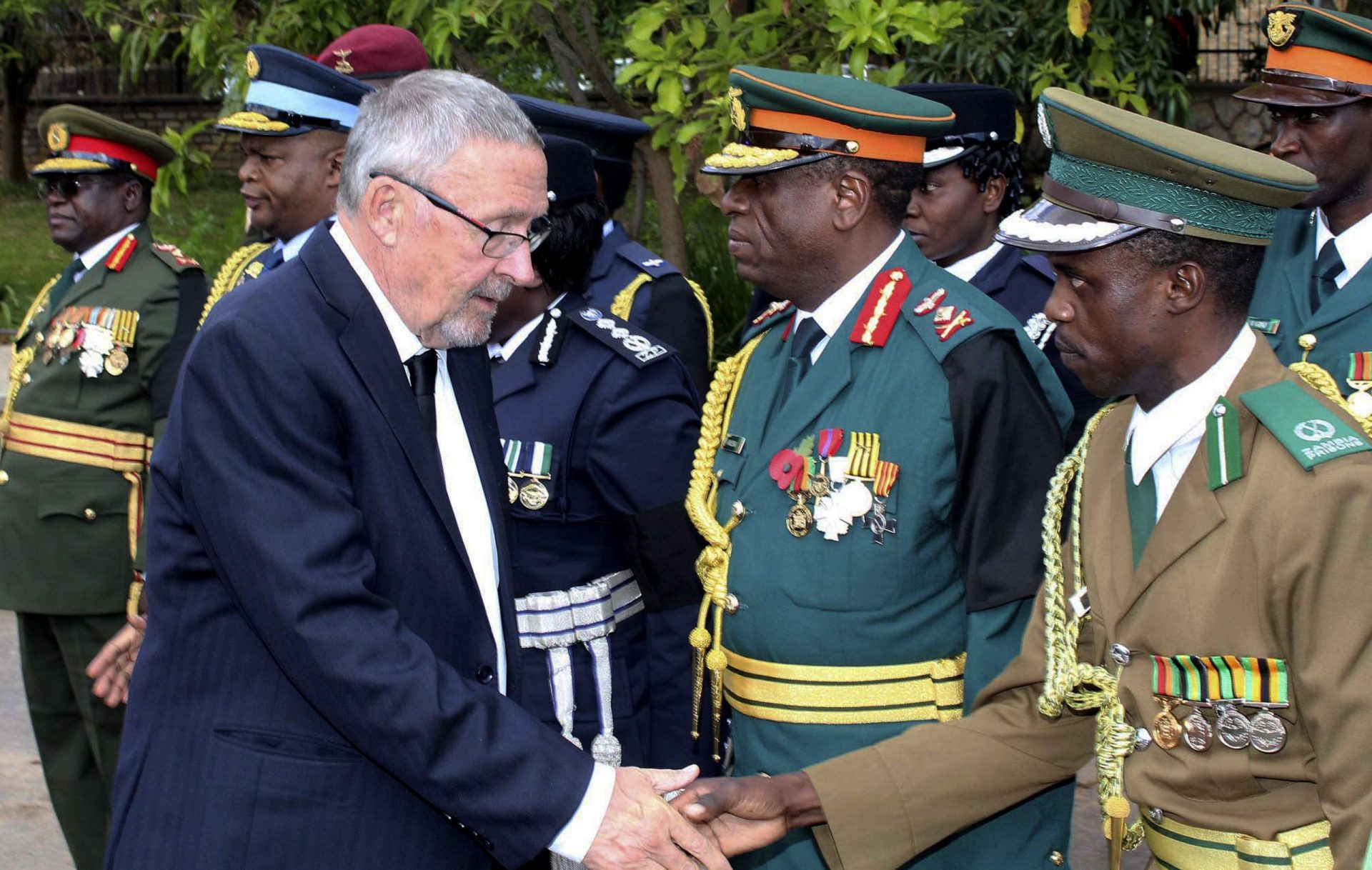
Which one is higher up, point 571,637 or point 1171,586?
point 1171,586

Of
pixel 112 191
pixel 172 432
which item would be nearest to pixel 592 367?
pixel 172 432

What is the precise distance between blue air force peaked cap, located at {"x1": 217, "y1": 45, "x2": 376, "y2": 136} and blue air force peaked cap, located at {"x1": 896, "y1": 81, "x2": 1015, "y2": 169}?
5.84 ft

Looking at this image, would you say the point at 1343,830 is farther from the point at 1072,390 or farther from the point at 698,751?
the point at 1072,390

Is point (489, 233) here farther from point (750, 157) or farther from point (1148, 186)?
point (1148, 186)

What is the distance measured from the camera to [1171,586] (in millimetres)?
2229

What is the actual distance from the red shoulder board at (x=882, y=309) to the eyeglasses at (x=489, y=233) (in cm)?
70

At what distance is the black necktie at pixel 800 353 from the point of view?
10.3 feet

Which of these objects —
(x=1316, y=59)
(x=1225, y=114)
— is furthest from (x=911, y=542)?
(x=1225, y=114)

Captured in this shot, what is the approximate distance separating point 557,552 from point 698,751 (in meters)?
0.56

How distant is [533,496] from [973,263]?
2.16 meters

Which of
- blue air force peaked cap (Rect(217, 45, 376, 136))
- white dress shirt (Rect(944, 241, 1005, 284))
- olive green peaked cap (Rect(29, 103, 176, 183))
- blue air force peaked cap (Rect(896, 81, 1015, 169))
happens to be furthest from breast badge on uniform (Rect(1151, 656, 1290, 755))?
olive green peaked cap (Rect(29, 103, 176, 183))

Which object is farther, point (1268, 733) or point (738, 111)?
point (738, 111)

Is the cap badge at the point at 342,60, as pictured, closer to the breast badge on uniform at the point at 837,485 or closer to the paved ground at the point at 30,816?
the paved ground at the point at 30,816

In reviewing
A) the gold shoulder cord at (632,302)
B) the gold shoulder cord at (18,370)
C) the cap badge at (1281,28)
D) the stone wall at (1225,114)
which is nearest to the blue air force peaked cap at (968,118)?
the gold shoulder cord at (632,302)
